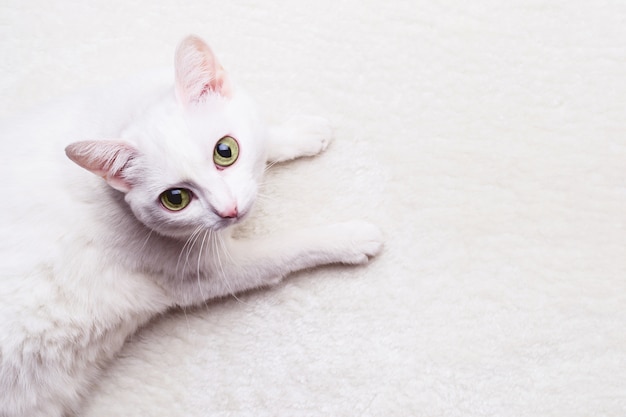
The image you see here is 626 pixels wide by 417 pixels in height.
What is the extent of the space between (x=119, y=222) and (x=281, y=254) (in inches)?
14.2

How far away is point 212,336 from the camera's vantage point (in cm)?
137

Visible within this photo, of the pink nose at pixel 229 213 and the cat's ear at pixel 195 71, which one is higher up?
the cat's ear at pixel 195 71

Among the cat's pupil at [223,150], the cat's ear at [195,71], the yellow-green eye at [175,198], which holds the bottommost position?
the yellow-green eye at [175,198]

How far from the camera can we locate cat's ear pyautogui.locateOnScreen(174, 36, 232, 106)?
3.29 ft

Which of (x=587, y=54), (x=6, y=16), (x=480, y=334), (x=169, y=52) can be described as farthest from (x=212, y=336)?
(x=587, y=54)

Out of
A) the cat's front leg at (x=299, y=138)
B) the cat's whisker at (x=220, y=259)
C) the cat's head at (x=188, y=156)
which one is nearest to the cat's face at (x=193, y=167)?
the cat's head at (x=188, y=156)

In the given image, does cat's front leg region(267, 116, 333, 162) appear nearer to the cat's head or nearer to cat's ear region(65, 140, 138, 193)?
the cat's head

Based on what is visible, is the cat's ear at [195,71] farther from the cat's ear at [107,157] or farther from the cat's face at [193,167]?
the cat's ear at [107,157]

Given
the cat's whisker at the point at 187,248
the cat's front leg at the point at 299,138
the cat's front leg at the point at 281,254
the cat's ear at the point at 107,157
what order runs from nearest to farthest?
the cat's ear at the point at 107,157, the cat's whisker at the point at 187,248, the cat's front leg at the point at 281,254, the cat's front leg at the point at 299,138

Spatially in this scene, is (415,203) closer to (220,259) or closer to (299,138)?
(299,138)

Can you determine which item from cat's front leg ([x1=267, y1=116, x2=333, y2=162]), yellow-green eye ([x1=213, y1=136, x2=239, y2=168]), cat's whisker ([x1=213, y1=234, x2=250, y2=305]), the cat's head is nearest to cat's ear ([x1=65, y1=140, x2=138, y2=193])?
the cat's head

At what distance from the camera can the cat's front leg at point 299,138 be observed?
140 cm

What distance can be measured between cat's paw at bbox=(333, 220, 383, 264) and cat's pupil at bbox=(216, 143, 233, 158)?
1.26ft

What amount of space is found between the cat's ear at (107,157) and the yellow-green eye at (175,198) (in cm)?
7
